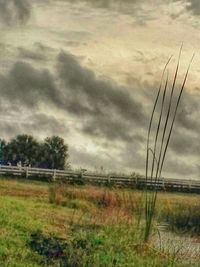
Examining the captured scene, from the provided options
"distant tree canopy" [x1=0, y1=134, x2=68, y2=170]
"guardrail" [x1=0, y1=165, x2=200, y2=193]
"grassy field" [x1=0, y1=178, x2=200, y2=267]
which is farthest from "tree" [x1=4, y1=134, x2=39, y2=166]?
"grassy field" [x1=0, y1=178, x2=200, y2=267]

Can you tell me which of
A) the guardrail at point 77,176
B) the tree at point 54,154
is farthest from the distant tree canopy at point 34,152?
the guardrail at point 77,176

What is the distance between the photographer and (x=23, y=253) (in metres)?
10.4

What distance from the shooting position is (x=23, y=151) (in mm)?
76688

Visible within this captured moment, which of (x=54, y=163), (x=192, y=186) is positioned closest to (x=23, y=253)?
(x=192, y=186)

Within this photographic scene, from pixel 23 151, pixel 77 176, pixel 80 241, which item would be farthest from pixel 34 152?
pixel 80 241

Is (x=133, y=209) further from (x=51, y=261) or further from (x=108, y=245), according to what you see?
(x=51, y=261)

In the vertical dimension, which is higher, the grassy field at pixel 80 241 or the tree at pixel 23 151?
the tree at pixel 23 151

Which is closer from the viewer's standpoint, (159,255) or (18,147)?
(159,255)

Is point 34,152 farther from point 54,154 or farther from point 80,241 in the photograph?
point 80,241

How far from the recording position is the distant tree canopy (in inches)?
2985

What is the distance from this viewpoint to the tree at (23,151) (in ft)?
250

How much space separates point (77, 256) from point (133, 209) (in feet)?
23.1

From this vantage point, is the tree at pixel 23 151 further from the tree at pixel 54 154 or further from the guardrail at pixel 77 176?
the guardrail at pixel 77 176

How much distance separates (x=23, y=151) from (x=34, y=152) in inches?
51.7
